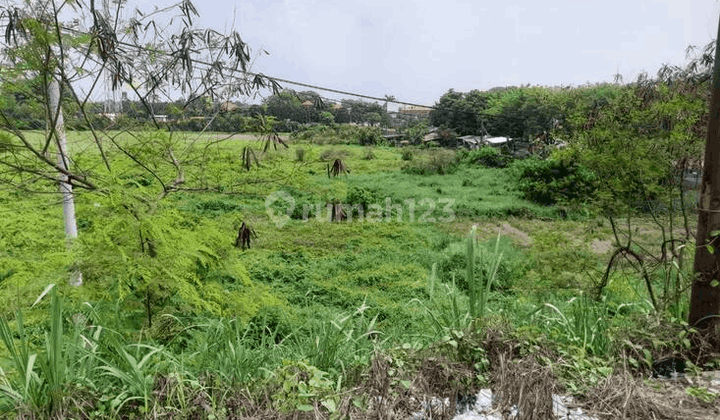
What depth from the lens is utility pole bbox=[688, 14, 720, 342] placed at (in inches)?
69.6

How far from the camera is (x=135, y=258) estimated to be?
2346 millimetres

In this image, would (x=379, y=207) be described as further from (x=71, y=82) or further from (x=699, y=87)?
(x=71, y=82)

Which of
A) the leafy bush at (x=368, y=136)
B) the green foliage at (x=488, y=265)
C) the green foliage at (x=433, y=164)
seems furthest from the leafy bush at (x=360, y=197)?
the leafy bush at (x=368, y=136)

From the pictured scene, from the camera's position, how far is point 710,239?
1803mm

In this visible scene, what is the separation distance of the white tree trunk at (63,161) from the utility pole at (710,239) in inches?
105

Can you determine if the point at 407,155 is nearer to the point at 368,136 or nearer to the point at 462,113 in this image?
the point at 368,136

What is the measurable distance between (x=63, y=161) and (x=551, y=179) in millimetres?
10339

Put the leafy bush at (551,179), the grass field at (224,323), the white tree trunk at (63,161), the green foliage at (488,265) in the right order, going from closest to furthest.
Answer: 1. the grass field at (224,323)
2. the white tree trunk at (63,161)
3. the green foliage at (488,265)
4. the leafy bush at (551,179)

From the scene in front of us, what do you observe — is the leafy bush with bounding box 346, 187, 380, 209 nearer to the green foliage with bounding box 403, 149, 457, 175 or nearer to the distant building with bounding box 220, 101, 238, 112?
the green foliage with bounding box 403, 149, 457, 175

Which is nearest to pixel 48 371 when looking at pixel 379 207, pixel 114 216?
pixel 114 216

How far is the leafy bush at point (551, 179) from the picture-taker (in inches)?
404

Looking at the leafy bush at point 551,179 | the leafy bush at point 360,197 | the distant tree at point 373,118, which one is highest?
the distant tree at point 373,118

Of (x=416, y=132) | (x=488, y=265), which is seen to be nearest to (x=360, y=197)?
(x=488, y=265)

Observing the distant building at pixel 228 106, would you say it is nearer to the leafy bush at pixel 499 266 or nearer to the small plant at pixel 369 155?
the leafy bush at pixel 499 266
